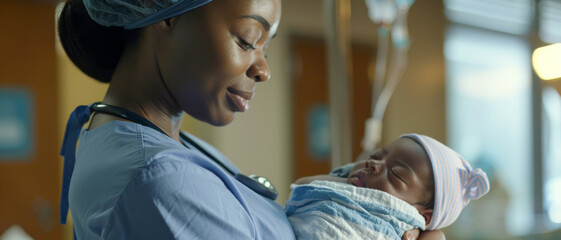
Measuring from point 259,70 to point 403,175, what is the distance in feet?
1.20

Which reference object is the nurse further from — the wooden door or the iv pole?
the wooden door

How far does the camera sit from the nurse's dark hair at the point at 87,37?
874mm

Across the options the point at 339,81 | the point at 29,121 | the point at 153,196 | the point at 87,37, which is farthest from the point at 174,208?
the point at 29,121

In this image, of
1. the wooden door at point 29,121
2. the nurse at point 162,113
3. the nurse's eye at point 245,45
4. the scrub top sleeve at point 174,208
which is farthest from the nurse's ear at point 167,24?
the wooden door at point 29,121

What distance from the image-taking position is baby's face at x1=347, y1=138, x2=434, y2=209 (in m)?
0.94

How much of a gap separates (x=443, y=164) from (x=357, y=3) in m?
3.24

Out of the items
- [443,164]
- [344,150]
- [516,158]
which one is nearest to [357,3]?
[516,158]

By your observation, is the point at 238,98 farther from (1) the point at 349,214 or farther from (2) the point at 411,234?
(2) the point at 411,234

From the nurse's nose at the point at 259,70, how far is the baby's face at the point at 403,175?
0.30m

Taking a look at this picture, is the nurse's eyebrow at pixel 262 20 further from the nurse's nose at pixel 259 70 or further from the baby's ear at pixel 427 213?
the baby's ear at pixel 427 213

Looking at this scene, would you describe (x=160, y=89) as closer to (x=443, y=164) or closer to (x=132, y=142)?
(x=132, y=142)

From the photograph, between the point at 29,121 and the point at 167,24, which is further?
the point at 29,121

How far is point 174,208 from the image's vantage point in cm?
58

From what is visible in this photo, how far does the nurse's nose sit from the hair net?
136 mm
